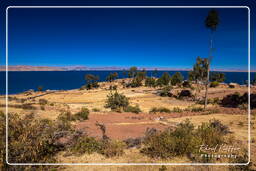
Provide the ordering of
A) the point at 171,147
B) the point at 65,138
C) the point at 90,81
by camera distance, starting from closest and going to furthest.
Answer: the point at 171,147
the point at 65,138
the point at 90,81

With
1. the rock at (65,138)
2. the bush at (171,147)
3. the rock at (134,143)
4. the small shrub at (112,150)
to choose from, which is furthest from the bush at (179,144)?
the rock at (65,138)

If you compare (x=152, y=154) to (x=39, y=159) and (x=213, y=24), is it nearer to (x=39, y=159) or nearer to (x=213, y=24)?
(x=39, y=159)

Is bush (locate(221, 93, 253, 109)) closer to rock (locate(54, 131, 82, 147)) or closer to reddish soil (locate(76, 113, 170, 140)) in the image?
reddish soil (locate(76, 113, 170, 140))

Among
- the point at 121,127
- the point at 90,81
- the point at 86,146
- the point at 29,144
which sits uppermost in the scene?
the point at 90,81

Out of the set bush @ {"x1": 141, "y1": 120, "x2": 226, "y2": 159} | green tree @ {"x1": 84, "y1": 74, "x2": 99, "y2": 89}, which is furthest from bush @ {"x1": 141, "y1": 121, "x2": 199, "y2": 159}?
green tree @ {"x1": 84, "y1": 74, "x2": 99, "y2": 89}

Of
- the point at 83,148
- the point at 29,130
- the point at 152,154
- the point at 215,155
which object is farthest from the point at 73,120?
the point at 215,155

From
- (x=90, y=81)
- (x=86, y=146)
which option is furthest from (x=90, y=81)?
(x=86, y=146)

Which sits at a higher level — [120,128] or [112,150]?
[112,150]

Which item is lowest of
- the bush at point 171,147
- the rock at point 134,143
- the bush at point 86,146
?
the rock at point 134,143

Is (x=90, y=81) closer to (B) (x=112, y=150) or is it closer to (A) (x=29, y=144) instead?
(B) (x=112, y=150)

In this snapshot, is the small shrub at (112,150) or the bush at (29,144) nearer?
the bush at (29,144)

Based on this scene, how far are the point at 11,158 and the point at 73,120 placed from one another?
23.3 feet

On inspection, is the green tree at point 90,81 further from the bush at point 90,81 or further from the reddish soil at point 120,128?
the reddish soil at point 120,128

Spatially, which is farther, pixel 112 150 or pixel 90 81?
pixel 90 81
